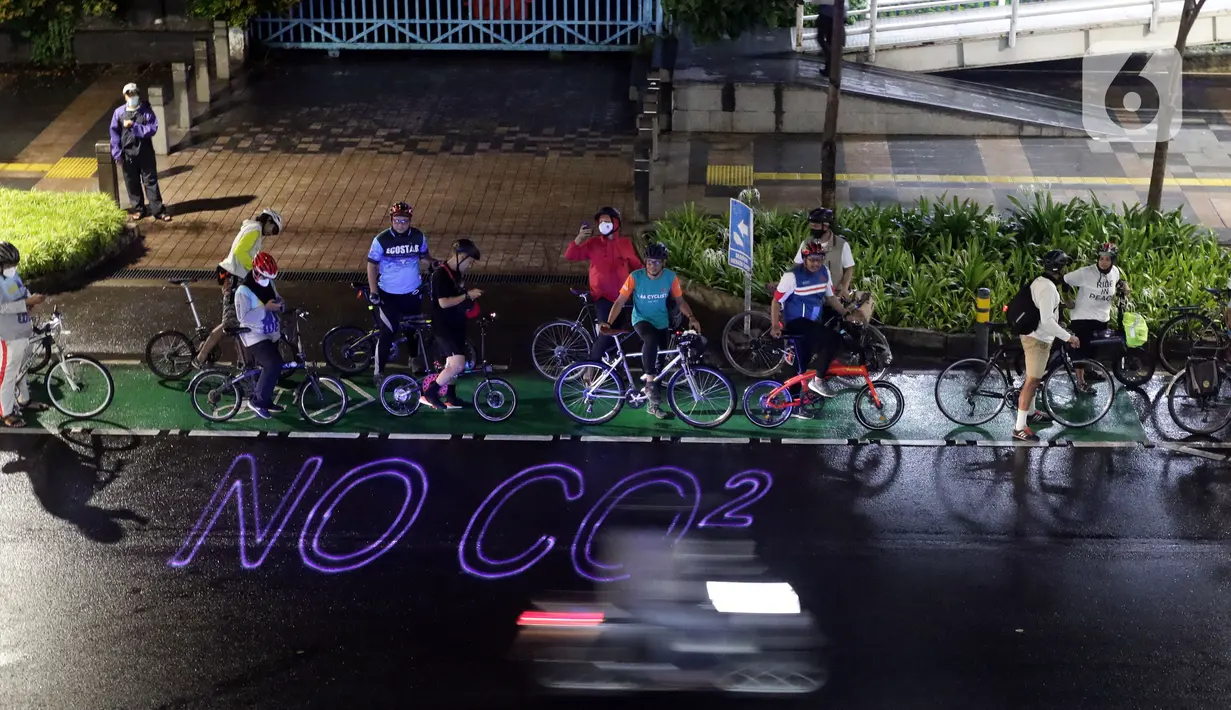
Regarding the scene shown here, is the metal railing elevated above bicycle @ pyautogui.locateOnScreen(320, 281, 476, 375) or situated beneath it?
elevated above

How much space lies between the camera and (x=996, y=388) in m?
12.6

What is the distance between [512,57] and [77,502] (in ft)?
47.7

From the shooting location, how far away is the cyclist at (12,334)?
12.0 m

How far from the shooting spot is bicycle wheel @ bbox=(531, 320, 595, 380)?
1343 centimetres

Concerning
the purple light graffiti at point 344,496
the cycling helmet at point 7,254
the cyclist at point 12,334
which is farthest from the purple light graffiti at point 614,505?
the cycling helmet at point 7,254

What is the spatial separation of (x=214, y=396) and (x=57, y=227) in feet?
15.9

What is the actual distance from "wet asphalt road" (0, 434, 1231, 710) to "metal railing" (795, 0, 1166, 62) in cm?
1169

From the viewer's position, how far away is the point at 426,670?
8984 mm

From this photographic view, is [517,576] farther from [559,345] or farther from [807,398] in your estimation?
[559,345]

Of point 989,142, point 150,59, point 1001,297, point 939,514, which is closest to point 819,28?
point 989,142

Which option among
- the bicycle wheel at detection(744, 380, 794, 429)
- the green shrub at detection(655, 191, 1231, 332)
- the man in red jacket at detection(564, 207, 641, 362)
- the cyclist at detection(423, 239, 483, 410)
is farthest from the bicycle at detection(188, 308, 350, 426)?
the green shrub at detection(655, 191, 1231, 332)

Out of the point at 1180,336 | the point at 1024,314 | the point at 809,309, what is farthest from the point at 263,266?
the point at 1180,336

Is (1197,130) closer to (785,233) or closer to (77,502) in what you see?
(785,233)

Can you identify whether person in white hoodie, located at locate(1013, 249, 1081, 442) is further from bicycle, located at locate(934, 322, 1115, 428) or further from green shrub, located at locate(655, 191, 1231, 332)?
green shrub, located at locate(655, 191, 1231, 332)
